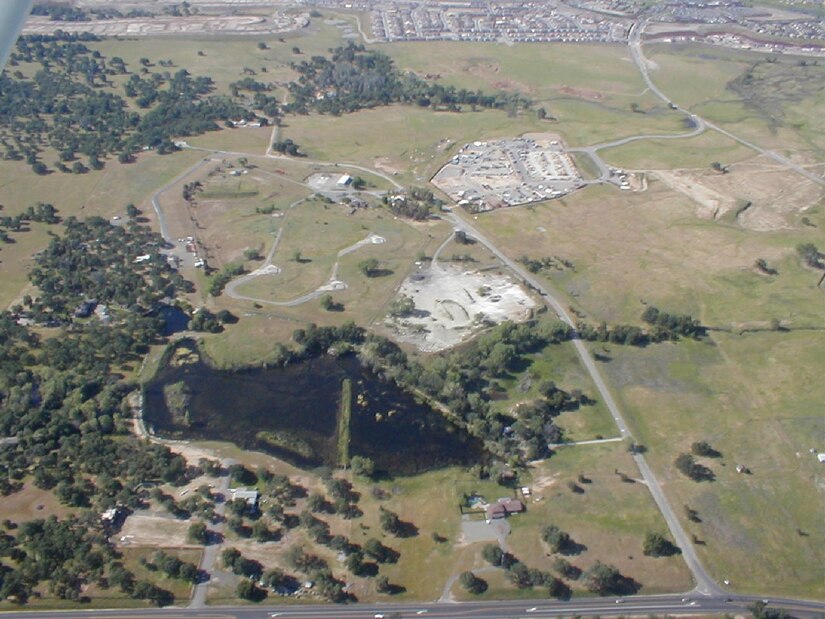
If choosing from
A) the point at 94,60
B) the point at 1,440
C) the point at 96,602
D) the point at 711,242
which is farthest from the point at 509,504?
the point at 94,60

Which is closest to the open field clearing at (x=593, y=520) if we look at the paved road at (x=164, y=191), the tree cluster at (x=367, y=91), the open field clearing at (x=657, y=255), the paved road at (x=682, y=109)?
the open field clearing at (x=657, y=255)

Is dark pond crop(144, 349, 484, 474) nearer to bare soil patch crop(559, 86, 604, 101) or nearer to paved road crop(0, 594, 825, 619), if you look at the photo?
paved road crop(0, 594, 825, 619)

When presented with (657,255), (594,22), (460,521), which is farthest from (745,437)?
(594,22)

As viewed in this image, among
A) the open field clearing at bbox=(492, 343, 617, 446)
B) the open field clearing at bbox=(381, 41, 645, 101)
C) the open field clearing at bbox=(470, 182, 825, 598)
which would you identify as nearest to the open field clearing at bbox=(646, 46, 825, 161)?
the open field clearing at bbox=(381, 41, 645, 101)

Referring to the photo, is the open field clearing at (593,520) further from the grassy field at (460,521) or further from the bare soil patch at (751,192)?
the bare soil patch at (751,192)

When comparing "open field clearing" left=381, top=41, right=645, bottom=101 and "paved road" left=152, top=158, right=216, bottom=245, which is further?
"open field clearing" left=381, top=41, right=645, bottom=101
